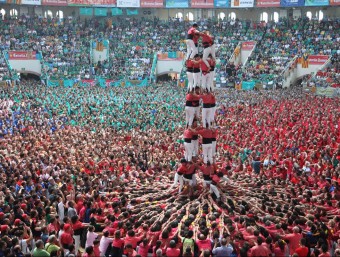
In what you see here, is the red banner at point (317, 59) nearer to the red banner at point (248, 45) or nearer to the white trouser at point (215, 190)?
the red banner at point (248, 45)

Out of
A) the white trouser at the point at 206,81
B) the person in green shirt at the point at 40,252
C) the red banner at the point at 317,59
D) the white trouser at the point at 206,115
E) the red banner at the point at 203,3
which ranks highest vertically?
the red banner at the point at 203,3

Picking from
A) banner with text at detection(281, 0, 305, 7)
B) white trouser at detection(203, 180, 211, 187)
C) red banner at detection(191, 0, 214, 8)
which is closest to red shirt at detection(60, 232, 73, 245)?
white trouser at detection(203, 180, 211, 187)

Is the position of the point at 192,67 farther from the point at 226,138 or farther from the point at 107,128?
the point at 107,128

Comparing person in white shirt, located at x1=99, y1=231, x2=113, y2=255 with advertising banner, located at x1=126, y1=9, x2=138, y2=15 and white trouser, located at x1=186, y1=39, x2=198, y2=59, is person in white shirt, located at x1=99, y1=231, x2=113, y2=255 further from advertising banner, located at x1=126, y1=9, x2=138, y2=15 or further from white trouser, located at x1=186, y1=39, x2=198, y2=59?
advertising banner, located at x1=126, y1=9, x2=138, y2=15

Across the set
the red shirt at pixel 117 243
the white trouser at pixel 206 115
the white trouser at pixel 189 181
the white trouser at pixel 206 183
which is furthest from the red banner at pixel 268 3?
the red shirt at pixel 117 243

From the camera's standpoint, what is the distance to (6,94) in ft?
116

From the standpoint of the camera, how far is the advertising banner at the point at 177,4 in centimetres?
5797

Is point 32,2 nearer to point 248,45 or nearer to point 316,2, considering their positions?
point 248,45

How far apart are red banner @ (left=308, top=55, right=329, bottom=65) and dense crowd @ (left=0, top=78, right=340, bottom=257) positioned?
710 inches

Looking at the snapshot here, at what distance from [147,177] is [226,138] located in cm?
777

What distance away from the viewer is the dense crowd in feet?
34.9

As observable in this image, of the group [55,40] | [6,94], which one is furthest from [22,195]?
[55,40]

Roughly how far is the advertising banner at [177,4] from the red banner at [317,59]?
16983 millimetres

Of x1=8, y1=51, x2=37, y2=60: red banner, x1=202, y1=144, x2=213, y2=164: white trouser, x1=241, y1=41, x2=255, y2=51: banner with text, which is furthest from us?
x1=241, y1=41, x2=255, y2=51: banner with text
